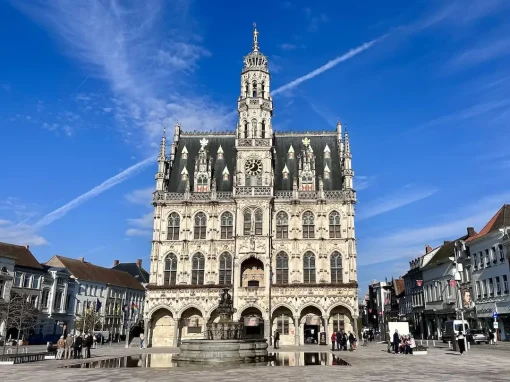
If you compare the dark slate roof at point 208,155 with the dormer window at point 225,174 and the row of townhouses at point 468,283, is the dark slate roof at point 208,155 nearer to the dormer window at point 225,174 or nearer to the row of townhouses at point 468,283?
the dormer window at point 225,174

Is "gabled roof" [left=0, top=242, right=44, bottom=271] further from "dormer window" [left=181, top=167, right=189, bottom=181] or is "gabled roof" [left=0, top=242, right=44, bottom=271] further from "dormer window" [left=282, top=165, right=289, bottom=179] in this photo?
"dormer window" [left=282, top=165, right=289, bottom=179]

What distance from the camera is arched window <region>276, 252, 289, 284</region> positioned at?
52053mm

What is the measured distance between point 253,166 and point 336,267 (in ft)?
51.7

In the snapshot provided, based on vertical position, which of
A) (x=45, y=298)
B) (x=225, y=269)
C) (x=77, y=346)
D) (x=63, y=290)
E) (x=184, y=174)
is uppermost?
(x=184, y=174)

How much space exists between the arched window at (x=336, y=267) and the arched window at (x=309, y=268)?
2.20 m

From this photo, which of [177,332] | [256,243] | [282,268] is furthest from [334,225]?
[177,332]

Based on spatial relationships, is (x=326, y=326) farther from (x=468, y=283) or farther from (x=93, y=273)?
(x=93, y=273)

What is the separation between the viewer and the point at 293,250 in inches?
2072

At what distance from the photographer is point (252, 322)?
51.2 metres

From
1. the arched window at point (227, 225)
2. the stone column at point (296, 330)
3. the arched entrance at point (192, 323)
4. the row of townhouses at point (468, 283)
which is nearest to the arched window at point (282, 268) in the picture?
the stone column at point (296, 330)

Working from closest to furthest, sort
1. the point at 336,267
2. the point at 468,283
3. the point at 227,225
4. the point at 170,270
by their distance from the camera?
the point at 336,267 → the point at 170,270 → the point at 227,225 → the point at 468,283

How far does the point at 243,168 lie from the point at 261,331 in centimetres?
1936

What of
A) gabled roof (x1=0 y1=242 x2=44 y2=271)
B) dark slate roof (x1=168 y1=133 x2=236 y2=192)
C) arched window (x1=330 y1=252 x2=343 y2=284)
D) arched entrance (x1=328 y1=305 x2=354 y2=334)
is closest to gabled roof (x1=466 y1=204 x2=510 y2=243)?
arched window (x1=330 y1=252 x2=343 y2=284)

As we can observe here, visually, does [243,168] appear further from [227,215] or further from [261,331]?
[261,331]
